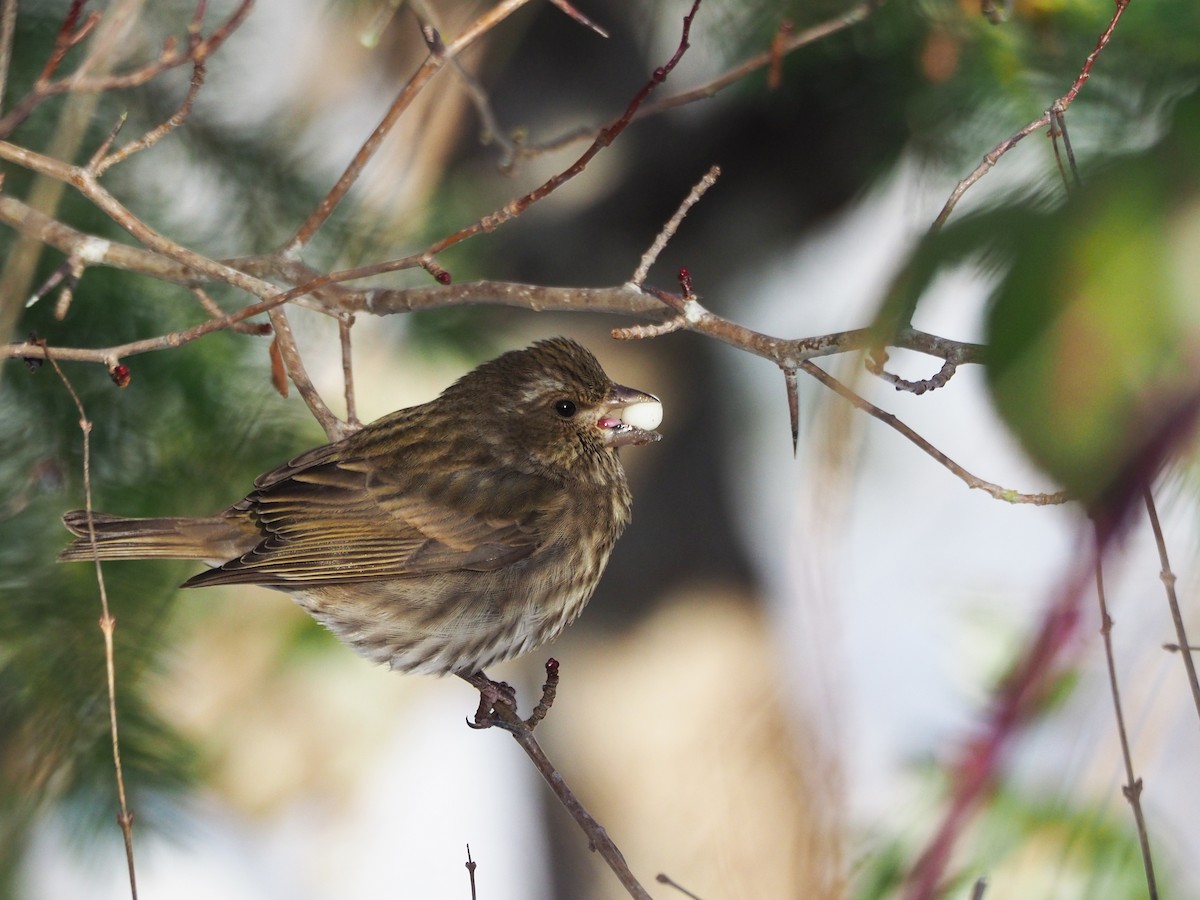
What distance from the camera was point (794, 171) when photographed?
3.76m

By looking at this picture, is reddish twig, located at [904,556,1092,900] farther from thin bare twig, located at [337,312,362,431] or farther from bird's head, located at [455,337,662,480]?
bird's head, located at [455,337,662,480]

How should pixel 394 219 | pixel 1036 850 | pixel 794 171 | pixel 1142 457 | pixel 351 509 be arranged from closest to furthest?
pixel 1142 457, pixel 1036 850, pixel 351 509, pixel 394 219, pixel 794 171

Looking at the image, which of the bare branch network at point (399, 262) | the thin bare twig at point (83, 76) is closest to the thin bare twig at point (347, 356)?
the bare branch network at point (399, 262)

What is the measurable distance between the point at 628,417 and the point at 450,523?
517mm

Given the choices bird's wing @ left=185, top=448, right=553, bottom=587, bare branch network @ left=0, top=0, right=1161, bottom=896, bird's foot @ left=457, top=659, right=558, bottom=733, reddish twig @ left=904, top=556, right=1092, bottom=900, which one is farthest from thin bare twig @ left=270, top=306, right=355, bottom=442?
reddish twig @ left=904, top=556, right=1092, bottom=900

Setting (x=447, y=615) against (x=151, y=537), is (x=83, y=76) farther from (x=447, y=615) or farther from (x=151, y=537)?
(x=447, y=615)

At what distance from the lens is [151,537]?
2.80m

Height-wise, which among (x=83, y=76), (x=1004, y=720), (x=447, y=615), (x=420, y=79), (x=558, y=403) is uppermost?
(x=558, y=403)

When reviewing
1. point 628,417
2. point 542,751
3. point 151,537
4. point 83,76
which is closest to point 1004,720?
point 83,76

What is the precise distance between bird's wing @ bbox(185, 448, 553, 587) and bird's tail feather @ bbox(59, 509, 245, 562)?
0.08 meters

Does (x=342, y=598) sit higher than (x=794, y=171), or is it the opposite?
(x=794, y=171)

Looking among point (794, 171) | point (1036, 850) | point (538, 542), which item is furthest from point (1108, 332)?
point (794, 171)

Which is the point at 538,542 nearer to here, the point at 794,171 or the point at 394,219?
the point at 394,219

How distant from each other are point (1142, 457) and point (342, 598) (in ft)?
8.85
